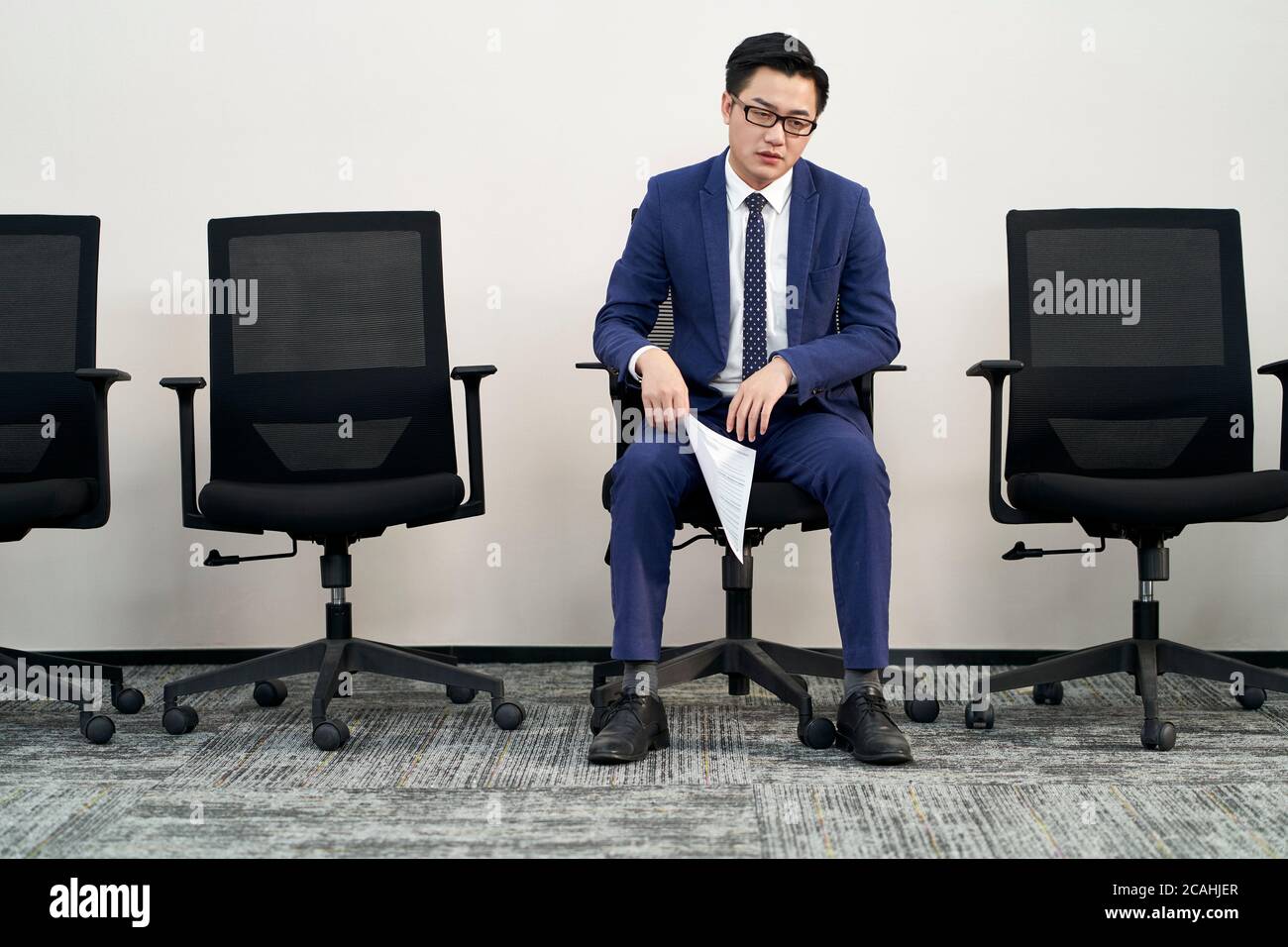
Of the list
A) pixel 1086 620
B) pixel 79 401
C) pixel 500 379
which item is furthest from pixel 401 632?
pixel 1086 620

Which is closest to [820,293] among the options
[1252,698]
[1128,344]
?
[1128,344]

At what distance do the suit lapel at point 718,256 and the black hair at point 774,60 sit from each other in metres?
0.21

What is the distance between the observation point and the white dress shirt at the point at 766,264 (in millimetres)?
2338

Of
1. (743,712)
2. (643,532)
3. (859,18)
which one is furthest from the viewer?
(859,18)

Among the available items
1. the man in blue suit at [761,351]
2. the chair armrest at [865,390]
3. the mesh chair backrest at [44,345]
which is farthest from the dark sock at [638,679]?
the mesh chair backrest at [44,345]

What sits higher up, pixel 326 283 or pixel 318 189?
pixel 318 189

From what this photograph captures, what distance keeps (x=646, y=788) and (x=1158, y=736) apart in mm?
917

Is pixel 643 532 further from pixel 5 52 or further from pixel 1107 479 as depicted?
pixel 5 52

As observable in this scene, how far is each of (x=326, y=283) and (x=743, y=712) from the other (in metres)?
1.20

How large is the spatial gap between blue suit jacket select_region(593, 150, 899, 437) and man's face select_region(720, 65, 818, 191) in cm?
7

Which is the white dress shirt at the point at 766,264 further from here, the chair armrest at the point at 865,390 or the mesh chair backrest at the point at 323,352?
the mesh chair backrest at the point at 323,352

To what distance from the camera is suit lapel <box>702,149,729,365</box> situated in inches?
91.2

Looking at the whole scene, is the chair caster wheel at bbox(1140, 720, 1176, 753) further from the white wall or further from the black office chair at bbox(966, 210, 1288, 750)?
the white wall

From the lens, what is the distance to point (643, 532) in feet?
7.02
